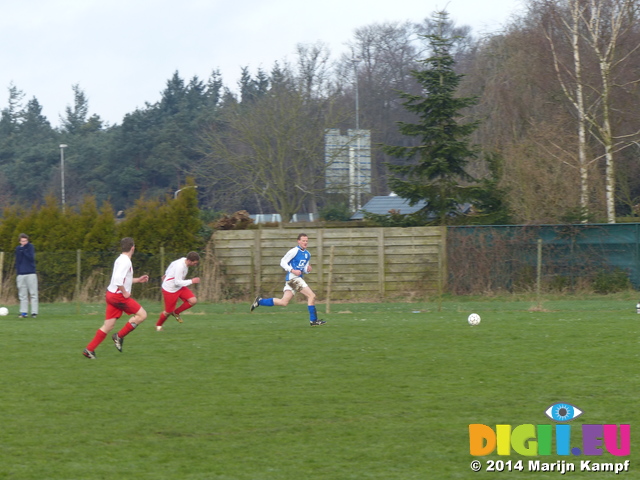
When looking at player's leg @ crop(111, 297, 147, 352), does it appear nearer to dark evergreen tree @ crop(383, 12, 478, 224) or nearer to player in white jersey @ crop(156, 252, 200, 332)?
player in white jersey @ crop(156, 252, 200, 332)

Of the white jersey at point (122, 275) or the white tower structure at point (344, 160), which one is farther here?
the white tower structure at point (344, 160)

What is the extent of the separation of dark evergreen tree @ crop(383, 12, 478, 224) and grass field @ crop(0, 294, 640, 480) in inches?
465

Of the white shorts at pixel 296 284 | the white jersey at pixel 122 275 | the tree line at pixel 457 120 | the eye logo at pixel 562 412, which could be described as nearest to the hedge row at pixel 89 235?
the tree line at pixel 457 120

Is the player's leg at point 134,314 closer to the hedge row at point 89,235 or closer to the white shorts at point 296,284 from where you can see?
the white shorts at point 296,284

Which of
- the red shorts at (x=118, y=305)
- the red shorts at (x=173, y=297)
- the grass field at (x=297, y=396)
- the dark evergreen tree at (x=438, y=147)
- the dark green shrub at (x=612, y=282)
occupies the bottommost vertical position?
the grass field at (x=297, y=396)

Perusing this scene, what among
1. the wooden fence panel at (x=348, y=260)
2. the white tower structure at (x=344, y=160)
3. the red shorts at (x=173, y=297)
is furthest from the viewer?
the white tower structure at (x=344, y=160)

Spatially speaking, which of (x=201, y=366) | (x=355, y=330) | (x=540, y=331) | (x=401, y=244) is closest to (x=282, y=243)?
(x=401, y=244)

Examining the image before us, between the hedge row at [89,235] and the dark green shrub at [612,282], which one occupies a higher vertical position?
the hedge row at [89,235]

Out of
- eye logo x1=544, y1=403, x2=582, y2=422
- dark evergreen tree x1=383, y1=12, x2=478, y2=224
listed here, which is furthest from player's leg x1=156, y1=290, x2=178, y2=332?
dark evergreen tree x1=383, y1=12, x2=478, y2=224

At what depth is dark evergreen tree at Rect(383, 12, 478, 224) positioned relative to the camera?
2672 centimetres

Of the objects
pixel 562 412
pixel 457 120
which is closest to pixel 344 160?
pixel 457 120

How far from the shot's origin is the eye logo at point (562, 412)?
721cm

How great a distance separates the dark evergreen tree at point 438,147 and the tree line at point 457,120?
16cm

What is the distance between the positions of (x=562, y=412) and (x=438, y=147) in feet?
66.0
